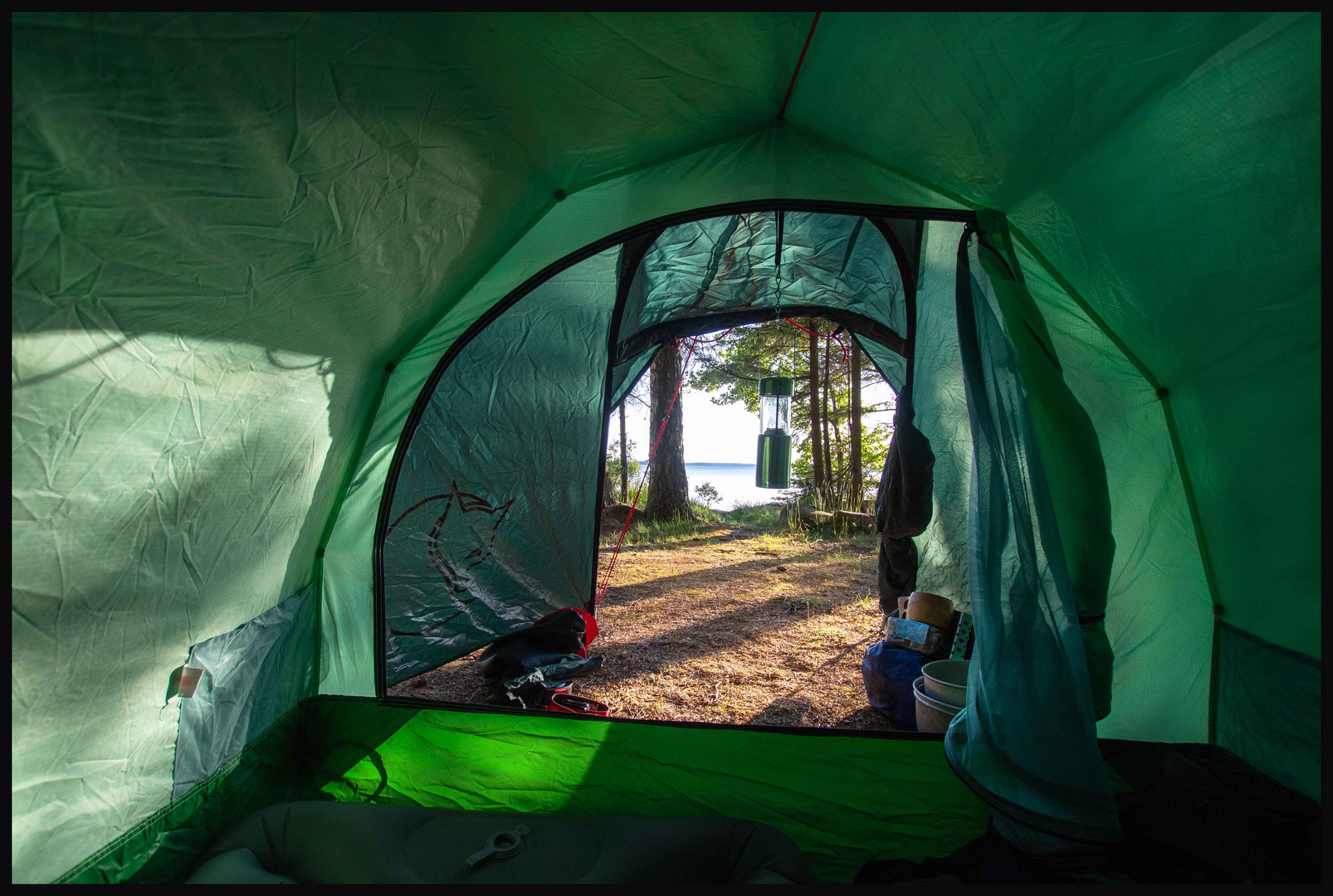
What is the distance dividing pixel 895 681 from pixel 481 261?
201cm

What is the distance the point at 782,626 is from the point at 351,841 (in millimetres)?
2555

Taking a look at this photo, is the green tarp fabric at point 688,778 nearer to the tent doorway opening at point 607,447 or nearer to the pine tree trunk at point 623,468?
the tent doorway opening at point 607,447

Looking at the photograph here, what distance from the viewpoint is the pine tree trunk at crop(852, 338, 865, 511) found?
22.9ft

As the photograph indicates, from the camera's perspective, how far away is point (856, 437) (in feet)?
23.5

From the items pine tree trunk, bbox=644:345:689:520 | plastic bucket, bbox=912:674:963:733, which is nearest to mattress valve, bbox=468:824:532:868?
plastic bucket, bbox=912:674:963:733

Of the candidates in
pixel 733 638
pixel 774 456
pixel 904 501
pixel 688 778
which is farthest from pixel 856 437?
pixel 688 778

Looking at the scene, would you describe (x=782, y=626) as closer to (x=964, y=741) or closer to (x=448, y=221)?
(x=964, y=741)

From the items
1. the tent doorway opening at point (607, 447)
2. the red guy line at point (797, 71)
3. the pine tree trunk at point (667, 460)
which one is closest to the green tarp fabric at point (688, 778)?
the tent doorway opening at point (607, 447)

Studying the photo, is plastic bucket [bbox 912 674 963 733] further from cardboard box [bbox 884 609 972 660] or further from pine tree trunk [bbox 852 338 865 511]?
pine tree trunk [bbox 852 338 865 511]

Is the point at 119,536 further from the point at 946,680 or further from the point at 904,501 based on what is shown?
the point at 904,501

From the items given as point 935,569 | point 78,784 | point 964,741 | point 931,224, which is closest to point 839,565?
point 935,569

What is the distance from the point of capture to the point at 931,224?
8.18ft

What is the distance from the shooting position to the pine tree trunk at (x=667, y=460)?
22.8ft

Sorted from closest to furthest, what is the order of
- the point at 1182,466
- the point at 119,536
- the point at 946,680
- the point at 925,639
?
1. the point at 119,536
2. the point at 1182,466
3. the point at 946,680
4. the point at 925,639
